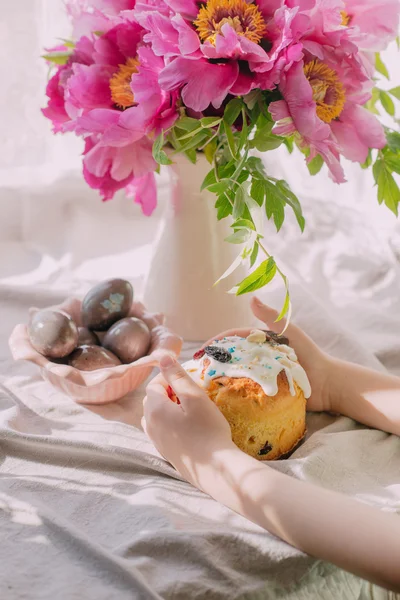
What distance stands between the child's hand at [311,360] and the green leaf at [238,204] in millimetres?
210

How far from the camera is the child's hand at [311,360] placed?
0.91 meters

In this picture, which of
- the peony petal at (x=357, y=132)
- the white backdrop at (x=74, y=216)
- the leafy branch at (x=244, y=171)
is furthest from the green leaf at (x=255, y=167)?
the white backdrop at (x=74, y=216)

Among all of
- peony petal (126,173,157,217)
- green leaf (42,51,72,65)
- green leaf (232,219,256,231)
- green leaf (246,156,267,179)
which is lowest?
peony petal (126,173,157,217)

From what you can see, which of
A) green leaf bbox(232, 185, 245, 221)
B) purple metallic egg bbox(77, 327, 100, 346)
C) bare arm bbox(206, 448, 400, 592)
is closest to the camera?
bare arm bbox(206, 448, 400, 592)

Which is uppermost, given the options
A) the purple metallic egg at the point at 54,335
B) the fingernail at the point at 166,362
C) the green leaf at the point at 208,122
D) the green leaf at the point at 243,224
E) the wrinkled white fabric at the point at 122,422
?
the green leaf at the point at 208,122

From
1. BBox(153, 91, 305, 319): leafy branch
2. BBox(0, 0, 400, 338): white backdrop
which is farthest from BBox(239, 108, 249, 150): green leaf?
BBox(0, 0, 400, 338): white backdrop

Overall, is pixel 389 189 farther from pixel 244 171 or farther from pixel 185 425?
pixel 185 425

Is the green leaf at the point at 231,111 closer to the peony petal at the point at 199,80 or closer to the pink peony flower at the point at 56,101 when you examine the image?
the peony petal at the point at 199,80

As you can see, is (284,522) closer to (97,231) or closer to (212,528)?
(212,528)

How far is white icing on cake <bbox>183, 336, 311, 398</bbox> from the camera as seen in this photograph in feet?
2.66

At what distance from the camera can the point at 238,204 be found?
745 mm

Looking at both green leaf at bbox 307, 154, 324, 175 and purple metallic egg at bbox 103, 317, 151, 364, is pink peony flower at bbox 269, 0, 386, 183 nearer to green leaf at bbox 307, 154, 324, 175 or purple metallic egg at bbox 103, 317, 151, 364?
green leaf at bbox 307, 154, 324, 175

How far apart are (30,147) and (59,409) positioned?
2.57 ft

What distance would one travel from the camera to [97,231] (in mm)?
1453
